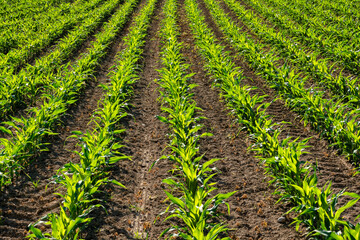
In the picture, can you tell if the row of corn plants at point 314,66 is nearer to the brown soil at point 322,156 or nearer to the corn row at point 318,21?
Result: the brown soil at point 322,156

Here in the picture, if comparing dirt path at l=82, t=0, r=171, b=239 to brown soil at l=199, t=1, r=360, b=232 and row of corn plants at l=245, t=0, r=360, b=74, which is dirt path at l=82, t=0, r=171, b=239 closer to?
brown soil at l=199, t=1, r=360, b=232

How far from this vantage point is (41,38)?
9727 millimetres

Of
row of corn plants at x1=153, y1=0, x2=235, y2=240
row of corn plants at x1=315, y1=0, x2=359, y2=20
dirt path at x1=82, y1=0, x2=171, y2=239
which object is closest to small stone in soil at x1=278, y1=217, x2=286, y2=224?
row of corn plants at x1=153, y1=0, x2=235, y2=240

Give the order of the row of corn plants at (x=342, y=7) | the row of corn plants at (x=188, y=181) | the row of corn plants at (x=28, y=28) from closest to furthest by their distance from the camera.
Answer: the row of corn plants at (x=188, y=181) → the row of corn plants at (x=28, y=28) → the row of corn plants at (x=342, y=7)

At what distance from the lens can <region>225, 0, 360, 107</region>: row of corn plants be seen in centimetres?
583

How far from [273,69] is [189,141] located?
3477 mm

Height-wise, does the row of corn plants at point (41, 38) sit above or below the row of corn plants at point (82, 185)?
below

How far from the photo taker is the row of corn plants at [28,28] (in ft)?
31.0

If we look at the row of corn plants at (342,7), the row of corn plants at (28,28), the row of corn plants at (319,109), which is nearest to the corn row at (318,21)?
the row of corn plants at (342,7)

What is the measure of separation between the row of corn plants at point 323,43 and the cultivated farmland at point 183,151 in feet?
0.22

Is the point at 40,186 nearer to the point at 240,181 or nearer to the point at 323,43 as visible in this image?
Answer: the point at 240,181

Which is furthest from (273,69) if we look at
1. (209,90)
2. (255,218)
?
(255,218)

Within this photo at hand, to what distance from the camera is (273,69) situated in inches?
272

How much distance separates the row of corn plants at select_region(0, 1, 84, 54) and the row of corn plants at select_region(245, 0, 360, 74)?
8.08 metres
